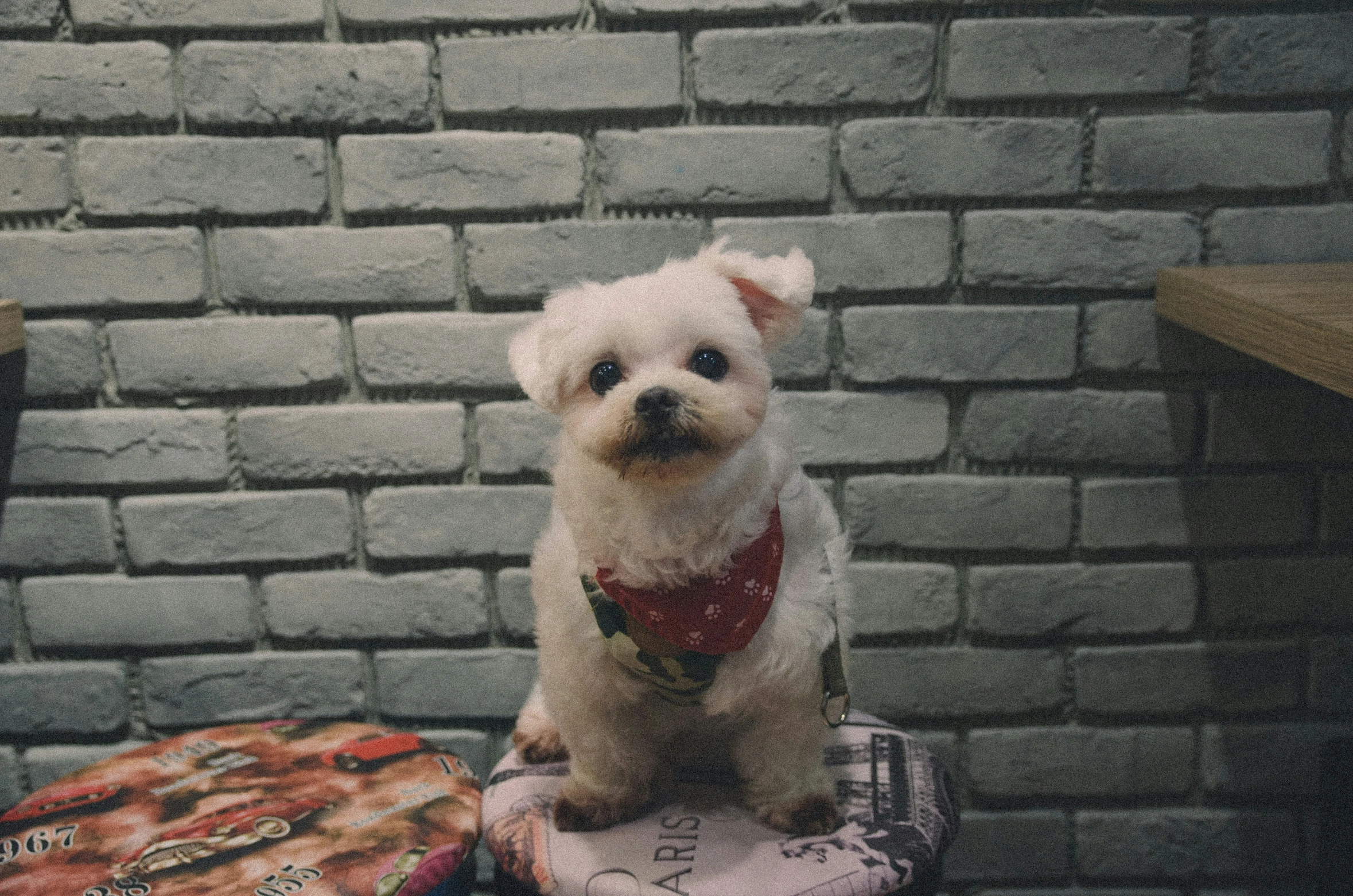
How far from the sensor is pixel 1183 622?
4.60 ft

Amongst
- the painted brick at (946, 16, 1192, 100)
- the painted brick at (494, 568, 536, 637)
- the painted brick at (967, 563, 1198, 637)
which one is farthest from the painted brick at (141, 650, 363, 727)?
the painted brick at (946, 16, 1192, 100)

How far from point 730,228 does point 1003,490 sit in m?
0.55

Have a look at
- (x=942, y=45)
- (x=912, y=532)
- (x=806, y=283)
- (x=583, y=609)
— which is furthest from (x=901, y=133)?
(x=583, y=609)

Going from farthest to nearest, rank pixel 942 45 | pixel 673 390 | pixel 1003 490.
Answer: pixel 1003 490 → pixel 942 45 → pixel 673 390

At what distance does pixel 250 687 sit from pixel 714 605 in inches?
34.8

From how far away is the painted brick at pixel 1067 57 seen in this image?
1.24 m

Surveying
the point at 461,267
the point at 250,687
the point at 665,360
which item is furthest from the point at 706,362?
the point at 250,687

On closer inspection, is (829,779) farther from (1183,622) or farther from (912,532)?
(1183,622)

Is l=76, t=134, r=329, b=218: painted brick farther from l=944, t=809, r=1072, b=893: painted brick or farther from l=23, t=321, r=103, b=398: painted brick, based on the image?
l=944, t=809, r=1072, b=893: painted brick

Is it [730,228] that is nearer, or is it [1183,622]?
[730,228]

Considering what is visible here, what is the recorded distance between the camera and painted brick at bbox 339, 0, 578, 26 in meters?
1.24

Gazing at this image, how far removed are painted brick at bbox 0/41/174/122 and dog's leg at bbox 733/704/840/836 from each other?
113 cm

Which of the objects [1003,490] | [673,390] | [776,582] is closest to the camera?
[673,390]

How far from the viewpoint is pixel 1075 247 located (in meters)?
1.30
